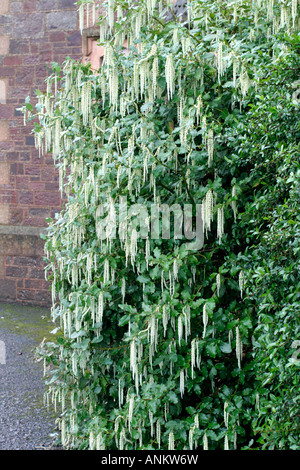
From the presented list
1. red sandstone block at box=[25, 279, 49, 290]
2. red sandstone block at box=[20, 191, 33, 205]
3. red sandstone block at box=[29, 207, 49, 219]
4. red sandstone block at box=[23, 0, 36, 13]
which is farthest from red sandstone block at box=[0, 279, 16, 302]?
red sandstone block at box=[23, 0, 36, 13]

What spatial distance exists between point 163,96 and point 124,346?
4.81 ft

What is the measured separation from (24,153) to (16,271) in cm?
182

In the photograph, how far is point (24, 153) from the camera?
8.86 metres

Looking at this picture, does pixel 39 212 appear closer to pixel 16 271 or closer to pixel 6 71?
pixel 16 271

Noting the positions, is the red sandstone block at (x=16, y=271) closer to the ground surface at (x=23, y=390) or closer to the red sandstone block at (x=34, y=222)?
the red sandstone block at (x=34, y=222)

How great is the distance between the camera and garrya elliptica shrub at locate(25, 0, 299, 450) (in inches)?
114

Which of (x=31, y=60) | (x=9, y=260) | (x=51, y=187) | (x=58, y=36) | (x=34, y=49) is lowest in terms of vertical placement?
(x=9, y=260)

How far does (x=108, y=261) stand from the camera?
3.20 m

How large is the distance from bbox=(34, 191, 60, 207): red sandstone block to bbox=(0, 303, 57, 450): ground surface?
66.9 inches

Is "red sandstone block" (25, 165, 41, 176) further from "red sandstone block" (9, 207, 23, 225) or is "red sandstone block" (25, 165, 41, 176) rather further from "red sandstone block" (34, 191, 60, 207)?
"red sandstone block" (9, 207, 23, 225)

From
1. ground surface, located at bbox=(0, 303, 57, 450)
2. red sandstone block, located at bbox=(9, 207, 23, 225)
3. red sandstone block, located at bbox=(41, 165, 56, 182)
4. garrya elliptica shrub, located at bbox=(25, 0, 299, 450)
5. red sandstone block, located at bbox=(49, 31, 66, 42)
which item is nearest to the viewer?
garrya elliptica shrub, located at bbox=(25, 0, 299, 450)

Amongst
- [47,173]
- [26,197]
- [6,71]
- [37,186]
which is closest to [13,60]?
[6,71]
